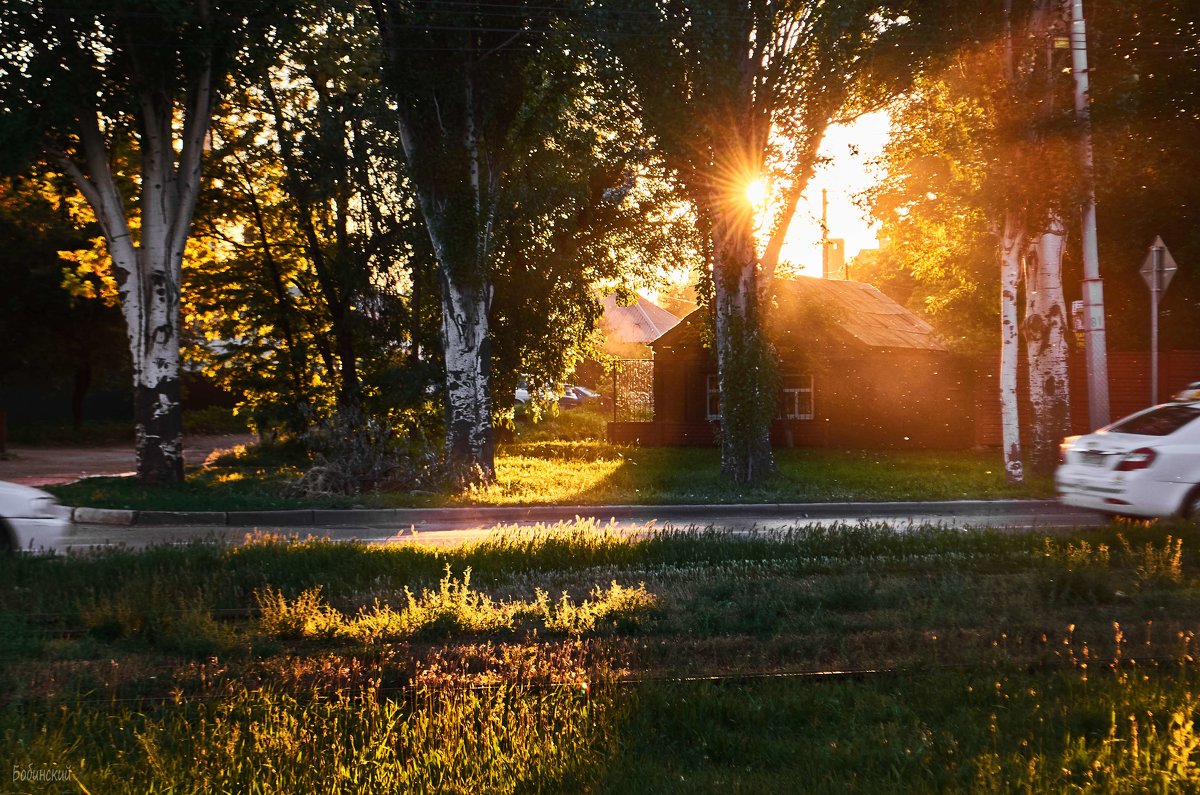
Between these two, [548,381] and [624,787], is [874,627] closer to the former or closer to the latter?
[624,787]

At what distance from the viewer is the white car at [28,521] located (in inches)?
382

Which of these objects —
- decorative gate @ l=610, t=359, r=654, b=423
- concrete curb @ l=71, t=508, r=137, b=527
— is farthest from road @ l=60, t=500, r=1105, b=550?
decorative gate @ l=610, t=359, r=654, b=423

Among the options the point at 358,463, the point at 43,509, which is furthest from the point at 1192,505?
the point at 358,463

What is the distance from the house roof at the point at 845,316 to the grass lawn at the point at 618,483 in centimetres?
420

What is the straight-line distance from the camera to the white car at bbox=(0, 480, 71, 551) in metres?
9.71

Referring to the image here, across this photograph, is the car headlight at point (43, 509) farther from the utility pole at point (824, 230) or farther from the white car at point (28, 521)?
the utility pole at point (824, 230)

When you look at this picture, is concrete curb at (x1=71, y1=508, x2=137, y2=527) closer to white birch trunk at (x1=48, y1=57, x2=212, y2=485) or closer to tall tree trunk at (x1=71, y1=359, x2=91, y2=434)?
white birch trunk at (x1=48, y1=57, x2=212, y2=485)

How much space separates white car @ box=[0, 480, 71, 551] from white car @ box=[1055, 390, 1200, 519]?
1139cm

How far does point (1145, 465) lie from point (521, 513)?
8.33 meters

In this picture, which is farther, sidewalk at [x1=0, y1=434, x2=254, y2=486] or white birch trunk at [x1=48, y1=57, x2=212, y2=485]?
sidewalk at [x1=0, y1=434, x2=254, y2=486]

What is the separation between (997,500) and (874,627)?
10.6 m

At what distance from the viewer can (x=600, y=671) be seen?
18.9ft

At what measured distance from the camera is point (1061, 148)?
17422 mm

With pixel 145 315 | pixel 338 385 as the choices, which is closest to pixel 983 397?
pixel 338 385
